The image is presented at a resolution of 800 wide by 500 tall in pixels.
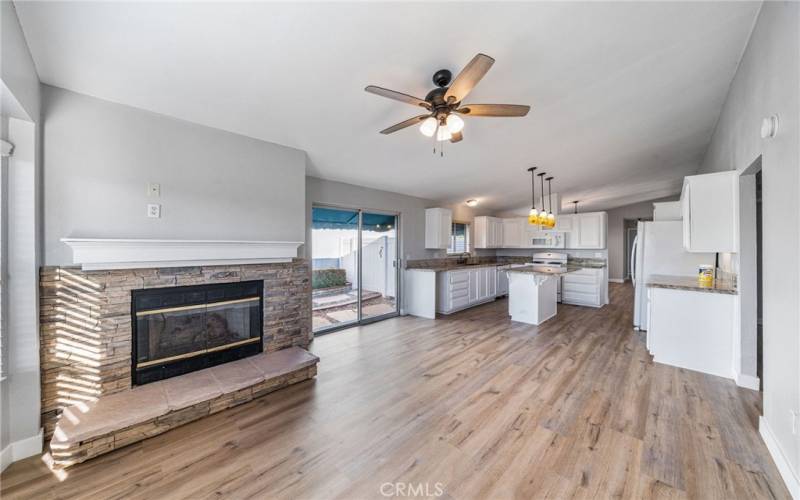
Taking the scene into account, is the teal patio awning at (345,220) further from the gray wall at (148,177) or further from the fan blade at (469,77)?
the fan blade at (469,77)

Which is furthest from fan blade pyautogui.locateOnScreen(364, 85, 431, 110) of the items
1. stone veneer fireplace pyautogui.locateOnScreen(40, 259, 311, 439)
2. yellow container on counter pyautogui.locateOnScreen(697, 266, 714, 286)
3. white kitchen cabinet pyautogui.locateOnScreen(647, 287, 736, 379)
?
yellow container on counter pyautogui.locateOnScreen(697, 266, 714, 286)

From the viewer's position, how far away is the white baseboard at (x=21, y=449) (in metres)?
1.75

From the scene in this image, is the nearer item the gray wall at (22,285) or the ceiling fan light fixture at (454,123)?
the gray wall at (22,285)

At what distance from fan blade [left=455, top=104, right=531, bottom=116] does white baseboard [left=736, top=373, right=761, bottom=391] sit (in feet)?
10.5

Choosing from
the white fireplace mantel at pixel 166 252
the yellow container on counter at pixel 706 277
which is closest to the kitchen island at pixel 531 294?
the yellow container on counter at pixel 706 277

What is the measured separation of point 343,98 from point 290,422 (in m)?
2.65

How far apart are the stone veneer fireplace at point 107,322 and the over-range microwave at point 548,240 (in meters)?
6.53

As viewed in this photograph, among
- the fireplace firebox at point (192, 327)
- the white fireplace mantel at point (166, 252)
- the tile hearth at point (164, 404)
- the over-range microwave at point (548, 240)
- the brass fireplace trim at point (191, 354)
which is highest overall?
the over-range microwave at point (548, 240)

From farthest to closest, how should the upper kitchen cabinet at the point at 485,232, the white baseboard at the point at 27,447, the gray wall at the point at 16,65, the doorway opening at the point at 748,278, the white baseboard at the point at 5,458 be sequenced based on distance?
the upper kitchen cabinet at the point at 485,232, the doorway opening at the point at 748,278, the white baseboard at the point at 27,447, the white baseboard at the point at 5,458, the gray wall at the point at 16,65

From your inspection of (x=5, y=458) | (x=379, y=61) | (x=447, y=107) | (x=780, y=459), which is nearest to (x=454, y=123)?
(x=447, y=107)

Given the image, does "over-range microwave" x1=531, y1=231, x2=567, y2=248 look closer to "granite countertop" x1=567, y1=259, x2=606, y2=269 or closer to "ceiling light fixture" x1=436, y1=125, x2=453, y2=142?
"granite countertop" x1=567, y1=259, x2=606, y2=269

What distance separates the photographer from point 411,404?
95.6 inches

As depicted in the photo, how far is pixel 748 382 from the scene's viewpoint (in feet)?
8.78

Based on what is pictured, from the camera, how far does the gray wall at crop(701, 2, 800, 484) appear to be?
5.08 feet
